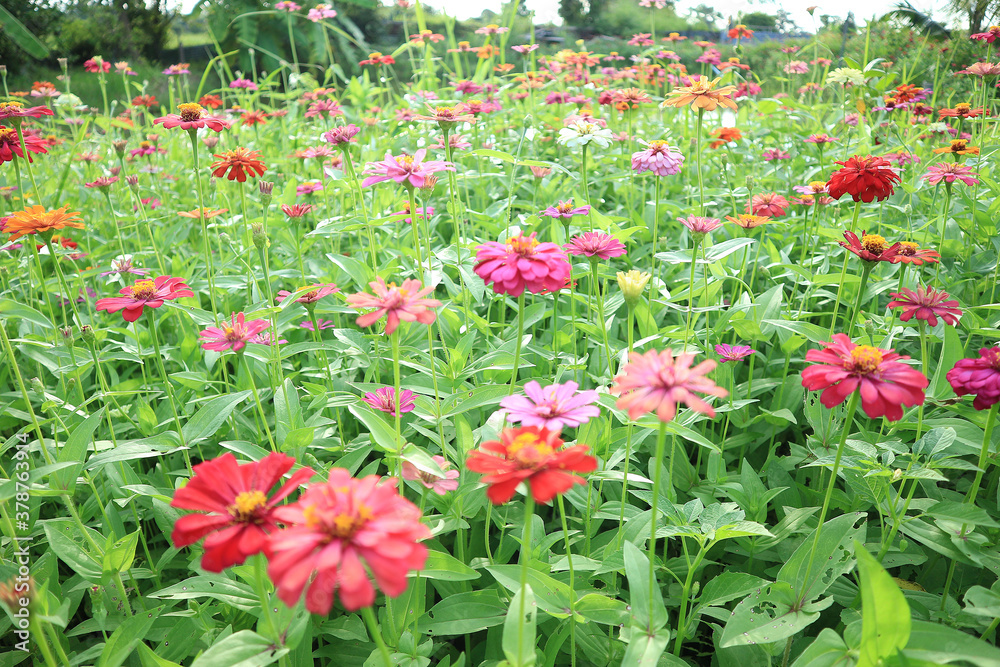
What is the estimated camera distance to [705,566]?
1.37m

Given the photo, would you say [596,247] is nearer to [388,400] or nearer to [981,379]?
[388,400]

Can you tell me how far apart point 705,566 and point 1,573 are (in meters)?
1.45

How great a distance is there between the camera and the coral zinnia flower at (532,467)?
0.66m

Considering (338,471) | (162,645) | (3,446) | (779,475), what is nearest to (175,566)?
(162,645)

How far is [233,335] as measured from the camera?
1200 mm

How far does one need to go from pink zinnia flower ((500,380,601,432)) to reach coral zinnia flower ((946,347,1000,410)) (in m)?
0.64

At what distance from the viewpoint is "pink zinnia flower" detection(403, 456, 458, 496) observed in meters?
1.04

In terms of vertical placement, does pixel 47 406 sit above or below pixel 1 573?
above

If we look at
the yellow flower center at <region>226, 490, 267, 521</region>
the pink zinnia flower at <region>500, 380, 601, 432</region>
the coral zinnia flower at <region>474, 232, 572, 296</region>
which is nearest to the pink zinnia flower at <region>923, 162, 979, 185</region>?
the coral zinnia flower at <region>474, 232, 572, 296</region>

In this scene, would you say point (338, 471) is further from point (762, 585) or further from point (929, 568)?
point (929, 568)

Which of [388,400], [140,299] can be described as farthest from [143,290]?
[388,400]

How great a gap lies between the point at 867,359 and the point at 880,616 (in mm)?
354

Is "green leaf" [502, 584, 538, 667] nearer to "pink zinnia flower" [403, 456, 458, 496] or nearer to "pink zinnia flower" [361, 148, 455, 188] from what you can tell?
"pink zinnia flower" [403, 456, 458, 496]

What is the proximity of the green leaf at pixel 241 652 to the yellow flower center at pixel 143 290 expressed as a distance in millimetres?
721
